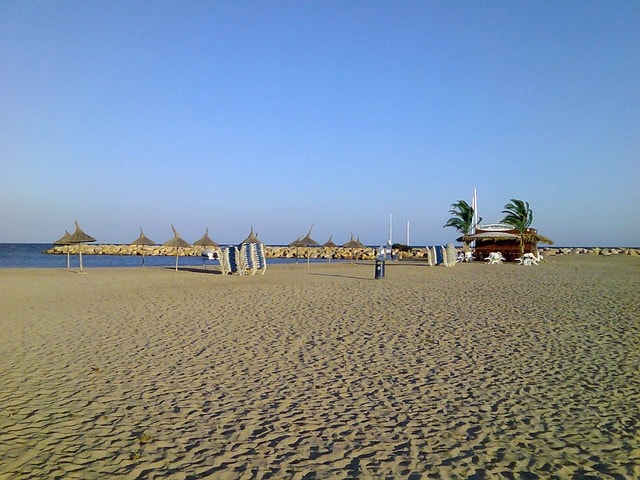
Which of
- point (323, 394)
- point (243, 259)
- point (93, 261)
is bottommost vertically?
point (323, 394)

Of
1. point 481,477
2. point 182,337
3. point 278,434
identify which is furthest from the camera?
point 182,337

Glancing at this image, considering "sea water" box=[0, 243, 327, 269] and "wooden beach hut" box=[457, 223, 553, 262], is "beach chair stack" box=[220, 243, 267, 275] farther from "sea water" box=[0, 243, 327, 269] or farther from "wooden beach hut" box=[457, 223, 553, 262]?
"wooden beach hut" box=[457, 223, 553, 262]

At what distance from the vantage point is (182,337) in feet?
23.9

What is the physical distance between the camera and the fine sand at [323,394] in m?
3.28

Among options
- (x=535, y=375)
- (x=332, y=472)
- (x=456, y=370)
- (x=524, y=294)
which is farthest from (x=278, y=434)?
(x=524, y=294)

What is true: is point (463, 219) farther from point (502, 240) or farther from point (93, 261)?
point (93, 261)

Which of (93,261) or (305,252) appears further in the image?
(305,252)

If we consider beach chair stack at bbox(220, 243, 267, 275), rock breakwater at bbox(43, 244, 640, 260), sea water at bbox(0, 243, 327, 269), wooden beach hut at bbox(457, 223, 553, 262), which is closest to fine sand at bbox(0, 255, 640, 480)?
beach chair stack at bbox(220, 243, 267, 275)

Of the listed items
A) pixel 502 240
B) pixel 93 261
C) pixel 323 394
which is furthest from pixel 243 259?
pixel 93 261

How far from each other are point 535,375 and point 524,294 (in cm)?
735

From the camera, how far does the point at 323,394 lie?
4.67 m

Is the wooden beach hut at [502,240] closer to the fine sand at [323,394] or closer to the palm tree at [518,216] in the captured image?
the palm tree at [518,216]

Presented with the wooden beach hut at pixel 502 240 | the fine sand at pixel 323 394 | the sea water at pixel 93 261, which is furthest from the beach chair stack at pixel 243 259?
the wooden beach hut at pixel 502 240

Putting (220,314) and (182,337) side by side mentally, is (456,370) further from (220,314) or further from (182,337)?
(220,314)
